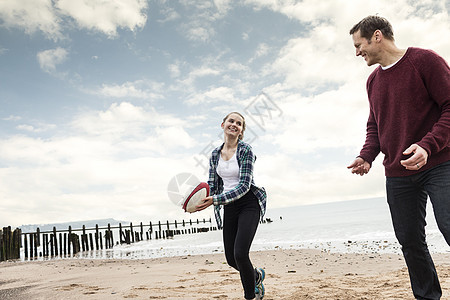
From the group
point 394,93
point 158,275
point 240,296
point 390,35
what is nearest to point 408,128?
point 394,93

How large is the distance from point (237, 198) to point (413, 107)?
1.91 metres

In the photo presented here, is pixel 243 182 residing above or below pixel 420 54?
below

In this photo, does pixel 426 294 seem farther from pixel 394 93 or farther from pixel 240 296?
pixel 240 296

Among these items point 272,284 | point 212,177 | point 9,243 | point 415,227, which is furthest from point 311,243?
point 9,243

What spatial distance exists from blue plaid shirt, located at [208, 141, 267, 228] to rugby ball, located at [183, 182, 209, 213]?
5.4 inches

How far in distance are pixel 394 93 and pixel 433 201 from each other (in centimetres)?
87

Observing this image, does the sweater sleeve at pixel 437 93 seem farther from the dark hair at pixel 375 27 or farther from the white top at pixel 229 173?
the white top at pixel 229 173

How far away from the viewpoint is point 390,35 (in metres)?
2.74

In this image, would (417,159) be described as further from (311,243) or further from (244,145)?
(311,243)

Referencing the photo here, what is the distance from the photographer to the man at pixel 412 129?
7.98 feet

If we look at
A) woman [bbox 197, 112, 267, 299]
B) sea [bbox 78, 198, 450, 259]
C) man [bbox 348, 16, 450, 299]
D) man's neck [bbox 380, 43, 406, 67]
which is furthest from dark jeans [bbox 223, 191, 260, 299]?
sea [bbox 78, 198, 450, 259]

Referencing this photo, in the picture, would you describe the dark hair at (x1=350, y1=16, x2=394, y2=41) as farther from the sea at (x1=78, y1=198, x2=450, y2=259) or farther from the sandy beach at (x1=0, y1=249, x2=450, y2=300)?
the sea at (x1=78, y1=198, x2=450, y2=259)

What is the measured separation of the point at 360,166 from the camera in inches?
118

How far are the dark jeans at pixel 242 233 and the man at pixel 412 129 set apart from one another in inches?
58.1
